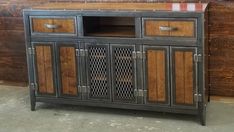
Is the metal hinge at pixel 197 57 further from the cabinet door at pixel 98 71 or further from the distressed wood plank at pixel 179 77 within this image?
the cabinet door at pixel 98 71

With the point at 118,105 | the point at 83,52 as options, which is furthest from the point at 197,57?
the point at 83,52

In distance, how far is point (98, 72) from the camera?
Answer: 138 inches

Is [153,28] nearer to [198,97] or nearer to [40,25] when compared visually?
[198,97]

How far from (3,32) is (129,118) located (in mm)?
1731

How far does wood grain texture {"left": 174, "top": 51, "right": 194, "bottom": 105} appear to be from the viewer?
3.23 metres

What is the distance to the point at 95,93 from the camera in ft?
11.7

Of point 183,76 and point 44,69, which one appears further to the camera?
point 44,69

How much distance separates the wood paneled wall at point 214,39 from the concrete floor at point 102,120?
0.22 meters

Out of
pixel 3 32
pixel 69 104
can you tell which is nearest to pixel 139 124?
pixel 69 104

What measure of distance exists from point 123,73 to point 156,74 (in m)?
0.27

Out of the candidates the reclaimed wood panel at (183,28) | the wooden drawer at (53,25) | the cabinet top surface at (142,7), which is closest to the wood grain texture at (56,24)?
the wooden drawer at (53,25)

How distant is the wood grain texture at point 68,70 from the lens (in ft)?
11.6

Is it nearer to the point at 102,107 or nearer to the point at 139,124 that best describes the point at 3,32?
the point at 102,107

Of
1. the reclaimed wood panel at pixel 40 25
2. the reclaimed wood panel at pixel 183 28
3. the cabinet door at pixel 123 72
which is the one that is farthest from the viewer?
the reclaimed wood panel at pixel 40 25
